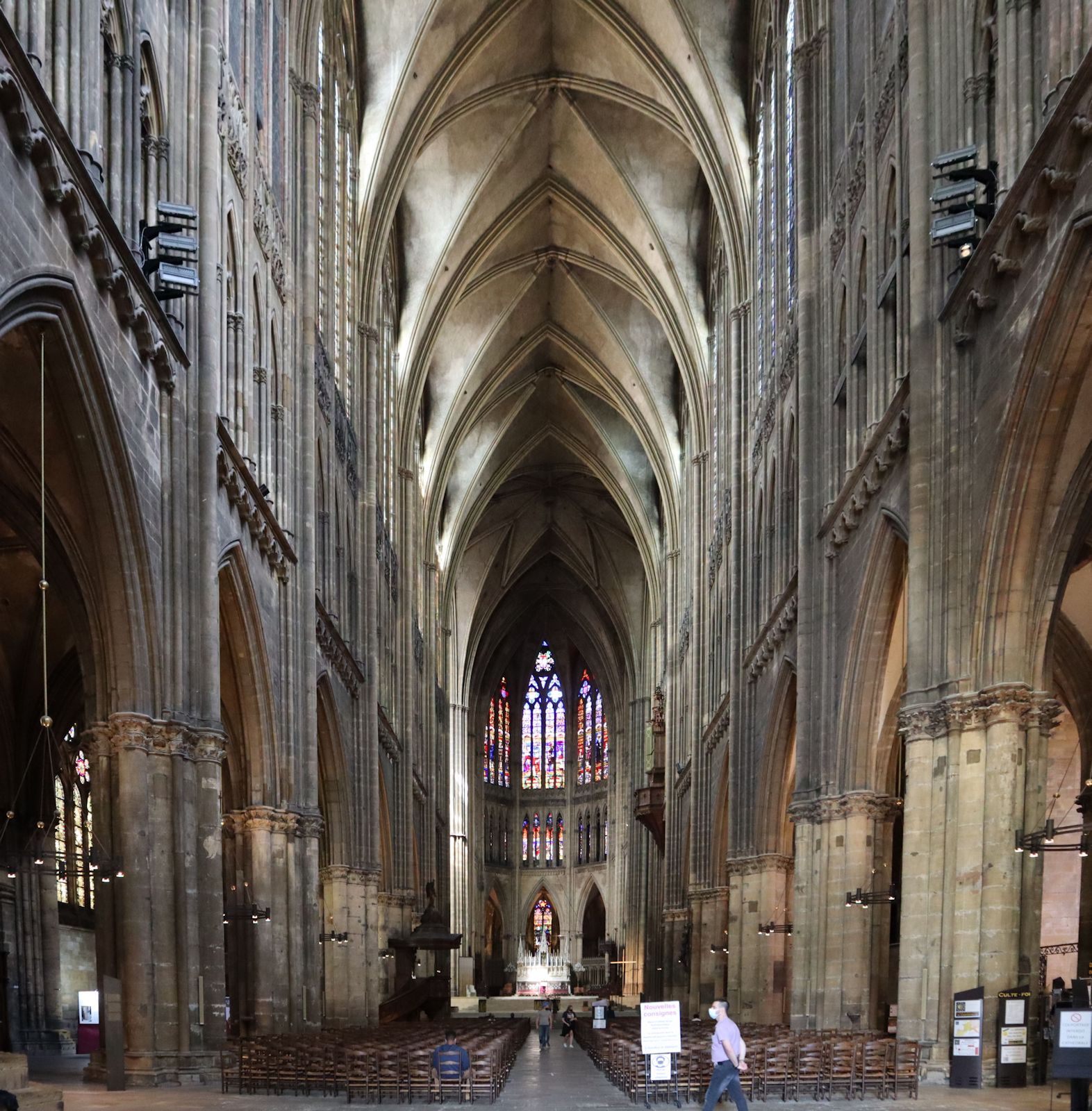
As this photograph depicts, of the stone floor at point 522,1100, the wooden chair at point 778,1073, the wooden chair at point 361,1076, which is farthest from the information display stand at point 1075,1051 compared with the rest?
the wooden chair at point 361,1076

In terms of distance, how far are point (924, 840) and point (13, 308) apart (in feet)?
47.0

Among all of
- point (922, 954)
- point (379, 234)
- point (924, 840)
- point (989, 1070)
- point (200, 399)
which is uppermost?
point (379, 234)

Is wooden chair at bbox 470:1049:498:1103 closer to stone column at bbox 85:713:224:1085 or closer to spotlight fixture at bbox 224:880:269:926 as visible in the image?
stone column at bbox 85:713:224:1085

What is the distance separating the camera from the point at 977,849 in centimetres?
1986

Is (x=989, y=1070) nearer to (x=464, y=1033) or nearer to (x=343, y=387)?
(x=464, y=1033)

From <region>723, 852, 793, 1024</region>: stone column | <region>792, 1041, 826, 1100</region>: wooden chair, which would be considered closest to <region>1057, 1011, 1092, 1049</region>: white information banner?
<region>792, 1041, 826, 1100</region>: wooden chair

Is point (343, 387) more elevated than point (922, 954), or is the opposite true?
point (343, 387)

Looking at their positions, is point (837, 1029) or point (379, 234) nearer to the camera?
point (837, 1029)

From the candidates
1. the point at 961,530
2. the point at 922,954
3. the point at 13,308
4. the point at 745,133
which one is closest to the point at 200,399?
the point at 13,308

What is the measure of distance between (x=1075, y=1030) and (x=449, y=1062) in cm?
1010

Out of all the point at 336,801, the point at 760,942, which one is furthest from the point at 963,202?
the point at 336,801

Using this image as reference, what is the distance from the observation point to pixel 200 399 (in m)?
23.2

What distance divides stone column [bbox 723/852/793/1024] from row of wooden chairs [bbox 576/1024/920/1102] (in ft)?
52.8

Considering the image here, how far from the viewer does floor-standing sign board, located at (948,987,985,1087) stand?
19062 millimetres
